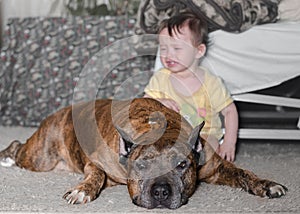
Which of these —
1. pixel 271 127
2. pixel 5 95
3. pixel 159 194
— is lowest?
pixel 5 95

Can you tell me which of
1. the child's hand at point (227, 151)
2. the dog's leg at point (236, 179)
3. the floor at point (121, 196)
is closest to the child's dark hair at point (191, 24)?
the child's hand at point (227, 151)

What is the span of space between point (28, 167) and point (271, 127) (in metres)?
1.15

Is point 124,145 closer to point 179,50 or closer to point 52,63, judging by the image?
point 179,50

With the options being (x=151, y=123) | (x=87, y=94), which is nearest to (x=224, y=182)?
(x=151, y=123)

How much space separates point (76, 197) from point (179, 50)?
943mm

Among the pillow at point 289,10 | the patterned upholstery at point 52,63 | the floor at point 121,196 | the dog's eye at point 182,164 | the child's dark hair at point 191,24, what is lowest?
the patterned upholstery at point 52,63

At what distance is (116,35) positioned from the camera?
360 cm

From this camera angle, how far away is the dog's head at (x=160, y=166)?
170cm

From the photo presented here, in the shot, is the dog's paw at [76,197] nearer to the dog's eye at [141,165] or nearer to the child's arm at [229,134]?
the dog's eye at [141,165]

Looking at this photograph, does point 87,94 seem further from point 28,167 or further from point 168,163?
point 168,163

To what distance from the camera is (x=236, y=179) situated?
6.63 ft

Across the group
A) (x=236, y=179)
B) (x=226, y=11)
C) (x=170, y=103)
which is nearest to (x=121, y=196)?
(x=236, y=179)

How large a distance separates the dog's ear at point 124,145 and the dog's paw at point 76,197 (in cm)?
15

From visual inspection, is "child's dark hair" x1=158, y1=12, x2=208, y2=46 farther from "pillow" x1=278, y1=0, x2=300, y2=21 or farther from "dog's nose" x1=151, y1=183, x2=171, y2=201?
"dog's nose" x1=151, y1=183, x2=171, y2=201
